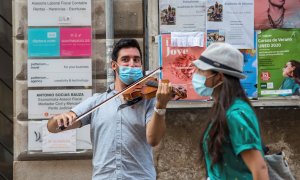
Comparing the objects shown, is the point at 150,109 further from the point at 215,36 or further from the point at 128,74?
the point at 215,36

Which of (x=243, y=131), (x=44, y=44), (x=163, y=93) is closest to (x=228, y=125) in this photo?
(x=243, y=131)

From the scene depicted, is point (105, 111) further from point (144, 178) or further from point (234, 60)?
point (234, 60)

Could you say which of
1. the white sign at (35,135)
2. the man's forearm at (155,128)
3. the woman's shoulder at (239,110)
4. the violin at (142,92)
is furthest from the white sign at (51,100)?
the woman's shoulder at (239,110)

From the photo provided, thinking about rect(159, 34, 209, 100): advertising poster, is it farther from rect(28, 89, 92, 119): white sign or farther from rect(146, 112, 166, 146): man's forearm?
rect(146, 112, 166, 146): man's forearm

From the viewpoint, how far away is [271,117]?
5961mm

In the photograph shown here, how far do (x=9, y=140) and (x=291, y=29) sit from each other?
3.27m

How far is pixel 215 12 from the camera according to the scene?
19.1 ft

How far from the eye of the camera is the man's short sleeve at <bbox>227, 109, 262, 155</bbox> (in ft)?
8.59

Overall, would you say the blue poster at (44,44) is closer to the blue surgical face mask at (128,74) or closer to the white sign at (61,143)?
the white sign at (61,143)

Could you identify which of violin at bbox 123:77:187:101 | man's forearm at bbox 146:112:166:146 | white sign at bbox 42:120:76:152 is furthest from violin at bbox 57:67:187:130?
white sign at bbox 42:120:76:152

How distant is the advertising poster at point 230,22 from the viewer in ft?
19.0

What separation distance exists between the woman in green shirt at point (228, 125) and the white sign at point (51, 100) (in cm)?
316

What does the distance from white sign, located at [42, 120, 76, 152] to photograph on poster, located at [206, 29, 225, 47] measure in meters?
1.63

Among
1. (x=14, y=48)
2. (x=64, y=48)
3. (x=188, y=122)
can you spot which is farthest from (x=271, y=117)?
(x=14, y=48)
